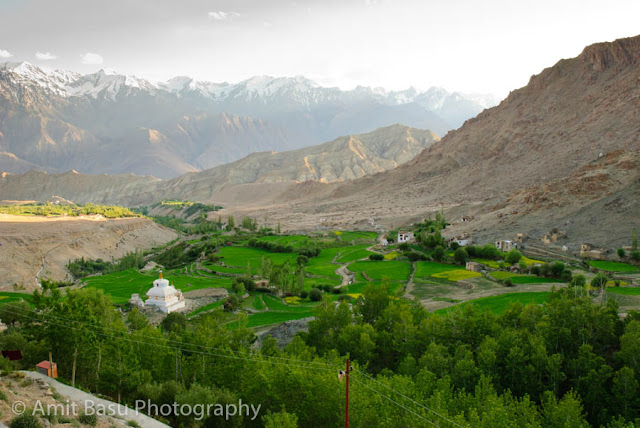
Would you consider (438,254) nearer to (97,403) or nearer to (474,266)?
(474,266)

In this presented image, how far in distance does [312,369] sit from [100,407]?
8174 mm

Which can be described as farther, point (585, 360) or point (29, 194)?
point (29, 194)

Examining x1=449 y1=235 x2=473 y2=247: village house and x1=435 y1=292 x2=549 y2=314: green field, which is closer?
x1=435 y1=292 x2=549 y2=314: green field

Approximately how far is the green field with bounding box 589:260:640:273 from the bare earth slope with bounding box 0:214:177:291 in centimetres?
6691

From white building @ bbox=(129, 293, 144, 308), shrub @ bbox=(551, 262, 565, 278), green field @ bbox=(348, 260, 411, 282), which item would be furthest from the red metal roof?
shrub @ bbox=(551, 262, 565, 278)

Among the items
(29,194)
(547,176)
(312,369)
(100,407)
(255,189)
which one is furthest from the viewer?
(29,194)

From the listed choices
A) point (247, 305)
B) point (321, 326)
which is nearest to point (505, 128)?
point (247, 305)

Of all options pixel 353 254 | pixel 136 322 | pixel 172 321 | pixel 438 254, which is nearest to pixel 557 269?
pixel 438 254

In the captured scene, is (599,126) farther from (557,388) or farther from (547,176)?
(557,388)

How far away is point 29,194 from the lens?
19725cm

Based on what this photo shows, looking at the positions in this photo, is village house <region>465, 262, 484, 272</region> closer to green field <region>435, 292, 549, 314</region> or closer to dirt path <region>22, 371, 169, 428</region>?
green field <region>435, 292, 549, 314</region>

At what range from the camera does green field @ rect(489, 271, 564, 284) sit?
135 feet

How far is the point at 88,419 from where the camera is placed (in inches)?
551

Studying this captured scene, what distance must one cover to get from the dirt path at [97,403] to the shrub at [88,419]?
150cm
